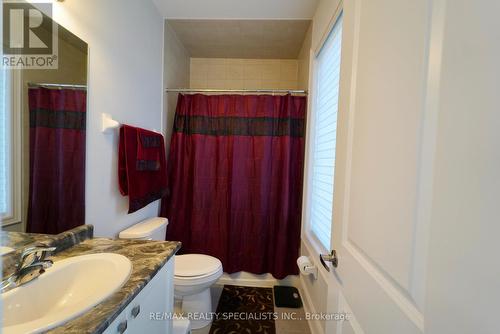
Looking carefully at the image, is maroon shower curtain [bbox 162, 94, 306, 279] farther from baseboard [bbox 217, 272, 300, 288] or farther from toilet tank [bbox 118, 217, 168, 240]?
toilet tank [bbox 118, 217, 168, 240]

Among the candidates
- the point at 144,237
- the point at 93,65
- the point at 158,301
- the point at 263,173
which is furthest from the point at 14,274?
the point at 263,173

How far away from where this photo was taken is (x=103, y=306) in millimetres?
609

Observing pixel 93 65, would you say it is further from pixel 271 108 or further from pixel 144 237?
pixel 271 108

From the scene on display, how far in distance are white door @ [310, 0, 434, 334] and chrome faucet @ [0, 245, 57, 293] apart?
3.53 ft

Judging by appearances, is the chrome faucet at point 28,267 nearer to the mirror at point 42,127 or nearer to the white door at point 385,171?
the mirror at point 42,127

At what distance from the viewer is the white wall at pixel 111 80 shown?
111 centimetres

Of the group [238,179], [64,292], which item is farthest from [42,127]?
[238,179]

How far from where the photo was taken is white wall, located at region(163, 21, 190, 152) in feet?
6.44

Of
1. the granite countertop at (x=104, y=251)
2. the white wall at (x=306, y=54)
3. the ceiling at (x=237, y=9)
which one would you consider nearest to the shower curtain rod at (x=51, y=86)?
the granite countertop at (x=104, y=251)

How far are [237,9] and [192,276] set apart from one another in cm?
213

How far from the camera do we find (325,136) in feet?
4.75

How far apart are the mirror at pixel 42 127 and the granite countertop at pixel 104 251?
1.8 inches

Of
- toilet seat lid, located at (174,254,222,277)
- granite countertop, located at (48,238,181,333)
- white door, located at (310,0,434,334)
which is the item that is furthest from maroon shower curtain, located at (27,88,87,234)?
white door, located at (310,0,434,334)

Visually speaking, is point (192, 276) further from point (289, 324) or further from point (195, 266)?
point (289, 324)
